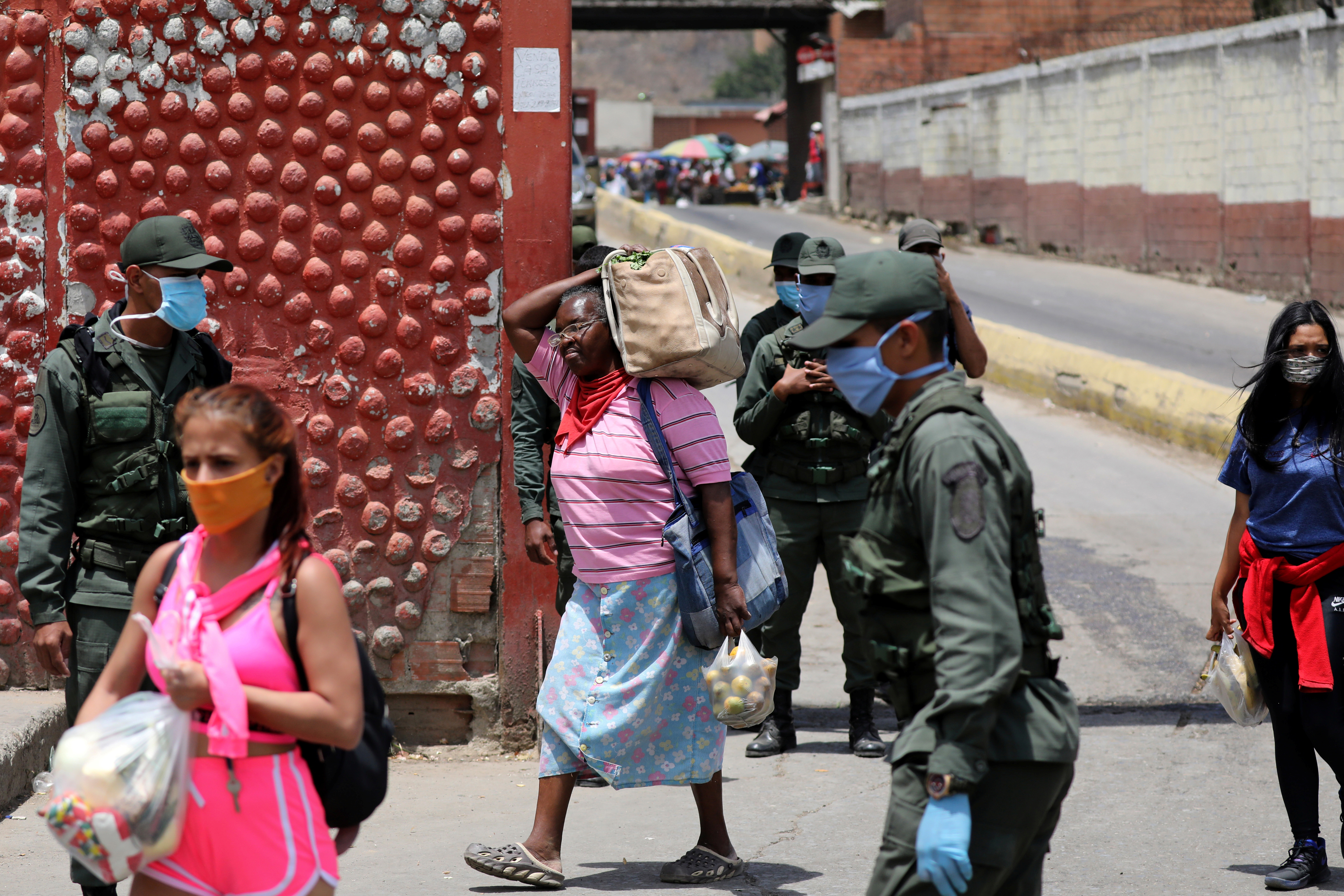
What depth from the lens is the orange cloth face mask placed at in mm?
2441

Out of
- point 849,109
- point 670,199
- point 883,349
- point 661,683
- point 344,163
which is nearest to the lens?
point 883,349

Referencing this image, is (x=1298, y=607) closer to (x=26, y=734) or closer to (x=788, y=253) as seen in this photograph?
(x=788, y=253)

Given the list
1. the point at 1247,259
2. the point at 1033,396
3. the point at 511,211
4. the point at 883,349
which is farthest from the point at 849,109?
the point at 883,349

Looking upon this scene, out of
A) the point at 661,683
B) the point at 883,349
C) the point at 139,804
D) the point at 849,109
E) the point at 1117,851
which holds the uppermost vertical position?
the point at 849,109

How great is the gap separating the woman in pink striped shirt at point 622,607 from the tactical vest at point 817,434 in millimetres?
1350

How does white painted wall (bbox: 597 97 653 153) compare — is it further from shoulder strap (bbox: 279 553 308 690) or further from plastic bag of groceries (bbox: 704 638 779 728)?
shoulder strap (bbox: 279 553 308 690)

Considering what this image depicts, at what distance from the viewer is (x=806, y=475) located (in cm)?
565

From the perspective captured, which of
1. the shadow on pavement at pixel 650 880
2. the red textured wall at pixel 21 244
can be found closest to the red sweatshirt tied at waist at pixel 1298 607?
the shadow on pavement at pixel 650 880

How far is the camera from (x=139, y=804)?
7.52 ft

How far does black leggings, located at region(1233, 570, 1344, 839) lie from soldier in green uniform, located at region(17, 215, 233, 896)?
3.42m

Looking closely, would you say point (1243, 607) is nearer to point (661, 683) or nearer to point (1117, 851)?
point (1117, 851)

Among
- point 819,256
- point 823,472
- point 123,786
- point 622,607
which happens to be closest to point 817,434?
point 823,472

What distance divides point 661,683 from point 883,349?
6.00ft

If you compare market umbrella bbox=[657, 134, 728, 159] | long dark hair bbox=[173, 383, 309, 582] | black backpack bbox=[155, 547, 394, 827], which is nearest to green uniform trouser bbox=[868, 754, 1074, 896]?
black backpack bbox=[155, 547, 394, 827]
